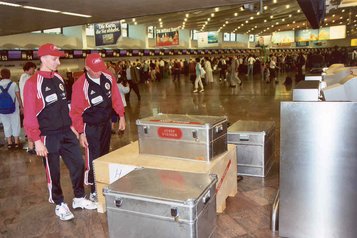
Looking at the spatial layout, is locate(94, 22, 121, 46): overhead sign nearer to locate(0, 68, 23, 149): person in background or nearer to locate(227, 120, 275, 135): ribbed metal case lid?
→ locate(0, 68, 23, 149): person in background

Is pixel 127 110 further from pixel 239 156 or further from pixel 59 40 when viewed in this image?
pixel 59 40

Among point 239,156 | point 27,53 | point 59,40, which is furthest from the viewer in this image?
point 59,40

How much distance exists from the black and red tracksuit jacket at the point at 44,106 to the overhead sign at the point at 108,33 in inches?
526

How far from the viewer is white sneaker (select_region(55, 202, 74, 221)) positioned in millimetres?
3539

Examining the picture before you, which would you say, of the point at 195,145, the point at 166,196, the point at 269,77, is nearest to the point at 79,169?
the point at 195,145

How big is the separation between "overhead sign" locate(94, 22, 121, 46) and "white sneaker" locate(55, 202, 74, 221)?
44.4ft

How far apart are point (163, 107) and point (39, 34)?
13.8 meters

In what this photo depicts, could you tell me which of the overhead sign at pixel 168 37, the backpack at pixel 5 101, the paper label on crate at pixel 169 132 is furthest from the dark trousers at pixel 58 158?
the overhead sign at pixel 168 37

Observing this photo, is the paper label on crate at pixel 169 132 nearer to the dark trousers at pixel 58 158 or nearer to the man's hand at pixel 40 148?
the dark trousers at pixel 58 158

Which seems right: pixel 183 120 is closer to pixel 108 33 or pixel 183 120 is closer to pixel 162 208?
pixel 162 208

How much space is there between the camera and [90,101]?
3631 millimetres

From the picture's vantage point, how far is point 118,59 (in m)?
25.9

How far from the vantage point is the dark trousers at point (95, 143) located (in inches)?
147

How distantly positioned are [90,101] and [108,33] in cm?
1359
